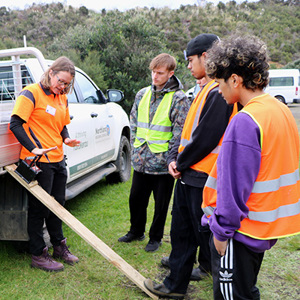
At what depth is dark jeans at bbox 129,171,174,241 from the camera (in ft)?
11.8

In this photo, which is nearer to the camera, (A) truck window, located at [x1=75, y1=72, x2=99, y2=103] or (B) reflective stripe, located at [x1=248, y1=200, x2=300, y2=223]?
(B) reflective stripe, located at [x1=248, y1=200, x2=300, y2=223]

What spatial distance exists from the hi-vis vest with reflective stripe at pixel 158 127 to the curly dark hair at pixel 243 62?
5.65 ft

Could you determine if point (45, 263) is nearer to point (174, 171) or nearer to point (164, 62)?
point (174, 171)

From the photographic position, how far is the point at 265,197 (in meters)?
1.60

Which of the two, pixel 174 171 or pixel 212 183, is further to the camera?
pixel 174 171

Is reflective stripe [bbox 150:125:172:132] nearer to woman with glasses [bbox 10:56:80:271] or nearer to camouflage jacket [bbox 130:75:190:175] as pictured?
camouflage jacket [bbox 130:75:190:175]

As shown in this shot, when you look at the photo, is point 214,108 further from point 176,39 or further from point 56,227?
point 176,39

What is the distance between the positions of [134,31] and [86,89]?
8653 millimetres

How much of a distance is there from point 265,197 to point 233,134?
33 centimetres

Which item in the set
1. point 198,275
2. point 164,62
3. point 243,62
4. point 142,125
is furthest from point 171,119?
point 243,62

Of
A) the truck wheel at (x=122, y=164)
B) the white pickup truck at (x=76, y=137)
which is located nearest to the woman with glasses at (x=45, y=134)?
the white pickup truck at (x=76, y=137)

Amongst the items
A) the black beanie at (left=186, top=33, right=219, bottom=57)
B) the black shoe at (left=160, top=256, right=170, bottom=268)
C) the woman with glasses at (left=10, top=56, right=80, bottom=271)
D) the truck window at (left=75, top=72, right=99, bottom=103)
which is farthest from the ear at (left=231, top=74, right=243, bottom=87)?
the truck window at (left=75, top=72, right=99, bottom=103)

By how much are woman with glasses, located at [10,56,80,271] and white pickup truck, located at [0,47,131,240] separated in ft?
0.34

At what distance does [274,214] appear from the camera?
1620 mm
